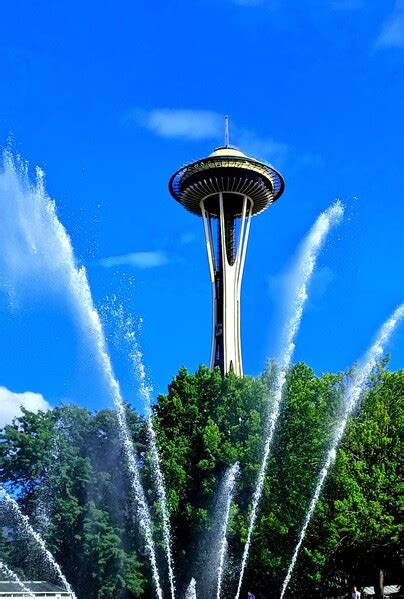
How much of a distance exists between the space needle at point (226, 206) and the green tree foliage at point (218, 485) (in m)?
28.0

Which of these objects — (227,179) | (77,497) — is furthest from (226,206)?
(77,497)

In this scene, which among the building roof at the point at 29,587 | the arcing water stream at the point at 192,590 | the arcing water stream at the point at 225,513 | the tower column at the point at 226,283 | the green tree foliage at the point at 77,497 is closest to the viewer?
the building roof at the point at 29,587

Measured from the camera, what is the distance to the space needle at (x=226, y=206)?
6600 cm

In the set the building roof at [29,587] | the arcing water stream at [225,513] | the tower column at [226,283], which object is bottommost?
the building roof at [29,587]

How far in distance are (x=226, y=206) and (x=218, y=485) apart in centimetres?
4193

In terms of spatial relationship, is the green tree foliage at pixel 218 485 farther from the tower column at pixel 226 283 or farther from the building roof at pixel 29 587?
the tower column at pixel 226 283

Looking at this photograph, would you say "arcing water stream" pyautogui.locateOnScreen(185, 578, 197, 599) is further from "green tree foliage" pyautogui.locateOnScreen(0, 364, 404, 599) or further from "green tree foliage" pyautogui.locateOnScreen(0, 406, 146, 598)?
"green tree foliage" pyautogui.locateOnScreen(0, 406, 146, 598)

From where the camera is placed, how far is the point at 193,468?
111 feet

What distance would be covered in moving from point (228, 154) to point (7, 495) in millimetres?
40796

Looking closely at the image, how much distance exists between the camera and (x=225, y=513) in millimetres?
31188

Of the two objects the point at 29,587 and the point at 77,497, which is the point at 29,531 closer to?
the point at 77,497

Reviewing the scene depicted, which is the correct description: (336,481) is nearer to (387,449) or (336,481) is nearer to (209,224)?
(387,449)

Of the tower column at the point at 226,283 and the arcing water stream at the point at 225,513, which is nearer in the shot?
the arcing water stream at the point at 225,513

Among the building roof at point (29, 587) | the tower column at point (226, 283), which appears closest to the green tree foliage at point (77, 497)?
the building roof at point (29, 587)
